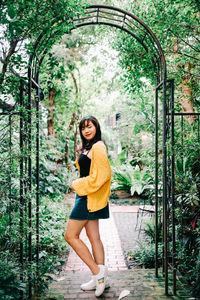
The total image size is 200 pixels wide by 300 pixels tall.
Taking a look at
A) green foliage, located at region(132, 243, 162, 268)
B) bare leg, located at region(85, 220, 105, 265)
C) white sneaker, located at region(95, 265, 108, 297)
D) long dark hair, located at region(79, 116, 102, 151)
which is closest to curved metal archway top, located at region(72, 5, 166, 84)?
long dark hair, located at region(79, 116, 102, 151)

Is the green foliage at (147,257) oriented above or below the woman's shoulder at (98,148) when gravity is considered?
below

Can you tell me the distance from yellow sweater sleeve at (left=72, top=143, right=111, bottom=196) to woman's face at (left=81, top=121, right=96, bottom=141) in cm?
20

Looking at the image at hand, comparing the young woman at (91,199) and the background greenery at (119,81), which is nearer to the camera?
the background greenery at (119,81)

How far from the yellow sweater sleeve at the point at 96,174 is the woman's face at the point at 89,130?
0.20 meters

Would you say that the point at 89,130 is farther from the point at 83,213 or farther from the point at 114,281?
the point at 114,281

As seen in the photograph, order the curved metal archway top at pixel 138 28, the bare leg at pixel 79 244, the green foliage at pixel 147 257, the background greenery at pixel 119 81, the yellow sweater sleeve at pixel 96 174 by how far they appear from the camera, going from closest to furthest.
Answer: the background greenery at pixel 119 81
the yellow sweater sleeve at pixel 96 174
the bare leg at pixel 79 244
the curved metal archway top at pixel 138 28
the green foliage at pixel 147 257

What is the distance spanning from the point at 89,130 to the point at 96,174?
0.54 metres

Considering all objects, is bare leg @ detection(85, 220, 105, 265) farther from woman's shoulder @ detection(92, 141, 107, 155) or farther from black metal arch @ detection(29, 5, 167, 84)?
black metal arch @ detection(29, 5, 167, 84)

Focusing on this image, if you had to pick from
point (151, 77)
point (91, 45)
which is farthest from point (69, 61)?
point (151, 77)

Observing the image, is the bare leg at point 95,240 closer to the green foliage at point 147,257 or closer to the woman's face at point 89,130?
the woman's face at point 89,130

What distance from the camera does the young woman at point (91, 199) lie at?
112 inches

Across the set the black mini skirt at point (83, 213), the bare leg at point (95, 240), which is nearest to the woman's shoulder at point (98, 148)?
the black mini skirt at point (83, 213)

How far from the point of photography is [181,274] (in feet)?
11.3

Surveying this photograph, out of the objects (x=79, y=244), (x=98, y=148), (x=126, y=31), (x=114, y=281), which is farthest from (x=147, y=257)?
(x=126, y=31)
